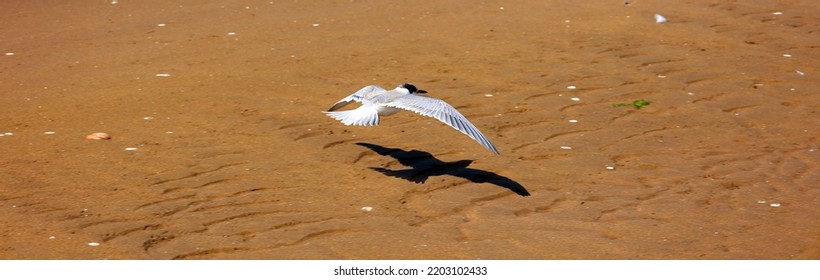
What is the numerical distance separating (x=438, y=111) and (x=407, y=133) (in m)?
0.80

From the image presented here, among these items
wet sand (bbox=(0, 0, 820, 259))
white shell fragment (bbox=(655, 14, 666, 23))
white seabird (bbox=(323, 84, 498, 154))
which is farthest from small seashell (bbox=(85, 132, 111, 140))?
white shell fragment (bbox=(655, 14, 666, 23))

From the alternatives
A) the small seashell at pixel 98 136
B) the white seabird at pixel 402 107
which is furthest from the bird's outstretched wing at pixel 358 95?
the small seashell at pixel 98 136

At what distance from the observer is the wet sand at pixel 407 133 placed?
5871mm

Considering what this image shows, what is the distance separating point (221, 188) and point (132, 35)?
173 inches

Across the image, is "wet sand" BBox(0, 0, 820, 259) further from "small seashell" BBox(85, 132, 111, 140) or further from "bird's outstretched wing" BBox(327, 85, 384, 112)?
"bird's outstretched wing" BBox(327, 85, 384, 112)

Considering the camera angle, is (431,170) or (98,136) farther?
(98,136)

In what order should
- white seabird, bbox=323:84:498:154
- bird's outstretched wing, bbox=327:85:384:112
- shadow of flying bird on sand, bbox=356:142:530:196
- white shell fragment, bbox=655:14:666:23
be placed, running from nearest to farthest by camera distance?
shadow of flying bird on sand, bbox=356:142:530:196 → white seabird, bbox=323:84:498:154 → bird's outstretched wing, bbox=327:85:384:112 → white shell fragment, bbox=655:14:666:23

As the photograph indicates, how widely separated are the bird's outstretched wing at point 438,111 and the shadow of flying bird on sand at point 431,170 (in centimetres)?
26

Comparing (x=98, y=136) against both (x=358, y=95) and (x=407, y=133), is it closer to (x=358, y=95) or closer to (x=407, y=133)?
(x=358, y=95)

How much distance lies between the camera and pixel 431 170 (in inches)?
274

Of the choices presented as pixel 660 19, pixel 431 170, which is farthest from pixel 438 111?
pixel 660 19

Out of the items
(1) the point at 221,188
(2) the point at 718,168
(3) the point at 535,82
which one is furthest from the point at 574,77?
(1) the point at 221,188

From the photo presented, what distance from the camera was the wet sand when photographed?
5.87 m

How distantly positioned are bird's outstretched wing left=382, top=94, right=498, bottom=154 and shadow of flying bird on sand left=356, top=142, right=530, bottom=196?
0.26 meters
